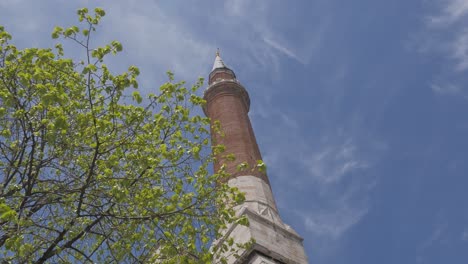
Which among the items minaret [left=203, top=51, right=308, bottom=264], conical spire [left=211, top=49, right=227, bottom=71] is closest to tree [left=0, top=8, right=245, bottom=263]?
minaret [left=203, top=51, right=308, bottom=264]

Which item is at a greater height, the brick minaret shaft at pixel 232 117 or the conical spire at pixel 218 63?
the conical spire at pixel 218 63

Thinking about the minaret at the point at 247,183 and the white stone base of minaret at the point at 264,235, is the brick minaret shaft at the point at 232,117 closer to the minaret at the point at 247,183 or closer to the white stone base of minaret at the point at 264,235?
the minaret at the point at 247,183

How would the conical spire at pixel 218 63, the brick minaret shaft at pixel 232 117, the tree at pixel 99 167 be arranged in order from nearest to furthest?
1. the tree at pixel 99 167
2. the brick minaret shaft at pixel 232 117
3. the conical spire at pixel 218 63

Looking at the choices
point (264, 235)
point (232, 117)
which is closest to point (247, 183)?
point (264, 235)

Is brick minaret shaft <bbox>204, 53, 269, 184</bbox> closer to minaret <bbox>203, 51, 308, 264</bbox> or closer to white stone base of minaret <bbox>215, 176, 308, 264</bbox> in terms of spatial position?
minaret <bbox>203, 51, 308, 264</bbox>

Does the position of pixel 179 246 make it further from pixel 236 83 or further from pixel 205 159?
pixel 236 83

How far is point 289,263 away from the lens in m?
11.7

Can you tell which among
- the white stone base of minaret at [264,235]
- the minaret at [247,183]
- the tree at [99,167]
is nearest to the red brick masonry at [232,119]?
the minaret at [247,183]

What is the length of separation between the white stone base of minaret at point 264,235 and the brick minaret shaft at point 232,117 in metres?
1.42

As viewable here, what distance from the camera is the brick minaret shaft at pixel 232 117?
16094 mm

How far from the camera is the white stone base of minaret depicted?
1123 centimetres

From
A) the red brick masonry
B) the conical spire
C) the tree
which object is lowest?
the tree

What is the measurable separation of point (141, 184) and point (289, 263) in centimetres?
533

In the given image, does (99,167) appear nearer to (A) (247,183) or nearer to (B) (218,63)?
(A) (247,183)
